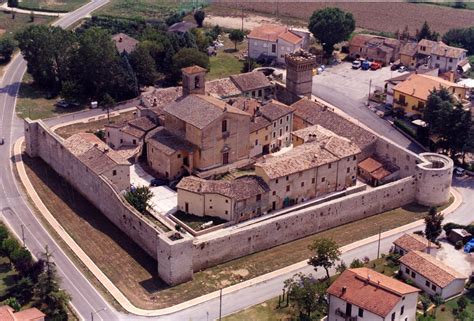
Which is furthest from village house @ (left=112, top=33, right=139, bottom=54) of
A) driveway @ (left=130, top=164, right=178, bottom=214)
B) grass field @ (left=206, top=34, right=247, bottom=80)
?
driveway @ (left=130, top=164, right=178, bottom=214)

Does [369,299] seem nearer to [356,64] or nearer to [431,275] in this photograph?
[431,275]

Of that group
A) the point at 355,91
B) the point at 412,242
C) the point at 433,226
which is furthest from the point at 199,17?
the point at 412,242

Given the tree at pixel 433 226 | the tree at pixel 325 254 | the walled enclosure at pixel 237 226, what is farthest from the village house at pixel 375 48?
the tree at pixel 325 254

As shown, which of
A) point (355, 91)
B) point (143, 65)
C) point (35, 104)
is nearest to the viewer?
point (35, 104)

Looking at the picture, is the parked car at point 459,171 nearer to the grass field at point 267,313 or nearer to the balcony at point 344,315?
the grass field at point 267,313

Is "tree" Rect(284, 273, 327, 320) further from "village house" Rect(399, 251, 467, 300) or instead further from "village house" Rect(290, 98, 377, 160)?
"village house" Rect(290, 98, 377, 160)
